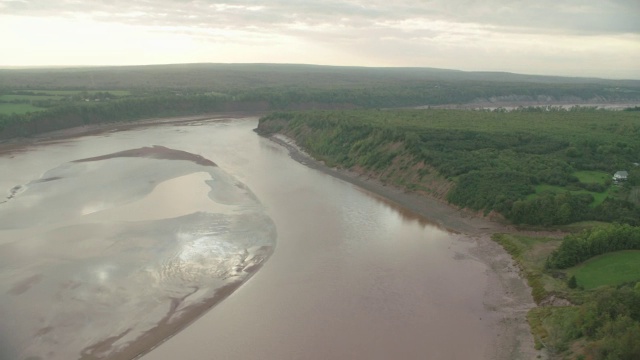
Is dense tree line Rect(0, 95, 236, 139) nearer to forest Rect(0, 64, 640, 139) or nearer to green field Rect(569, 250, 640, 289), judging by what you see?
forest Rect(0, 64, 640, 139)

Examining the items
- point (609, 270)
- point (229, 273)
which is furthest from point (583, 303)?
point (229, 273)

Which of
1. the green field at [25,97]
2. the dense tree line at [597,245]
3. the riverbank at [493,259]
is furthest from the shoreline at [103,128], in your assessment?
the dense tree line at [597,245]

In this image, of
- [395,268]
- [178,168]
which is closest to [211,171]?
[178,168]

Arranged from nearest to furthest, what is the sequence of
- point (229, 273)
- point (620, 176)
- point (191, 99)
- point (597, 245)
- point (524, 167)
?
1. point (597, 245)
2. point (229, 273)
3. point (620, 176)
4. point (524, 167)
5. point (191, 99)

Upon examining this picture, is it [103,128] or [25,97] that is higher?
[25,97]

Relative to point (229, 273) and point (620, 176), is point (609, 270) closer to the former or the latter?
point (620, 176)
